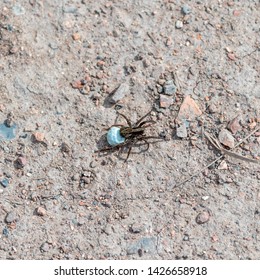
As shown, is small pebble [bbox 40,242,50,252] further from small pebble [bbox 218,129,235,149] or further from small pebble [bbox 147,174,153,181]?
small pebble [bbox 218,129,235,149]

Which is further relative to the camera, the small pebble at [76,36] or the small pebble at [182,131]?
the small pebble at [76,36]

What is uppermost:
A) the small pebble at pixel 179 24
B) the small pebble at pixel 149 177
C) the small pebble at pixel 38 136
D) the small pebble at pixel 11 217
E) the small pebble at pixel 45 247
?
Result: the small pebble at pixel 179 24

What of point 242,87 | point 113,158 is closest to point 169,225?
point 113,158

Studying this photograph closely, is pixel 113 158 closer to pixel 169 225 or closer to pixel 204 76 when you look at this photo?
pixel 169 225

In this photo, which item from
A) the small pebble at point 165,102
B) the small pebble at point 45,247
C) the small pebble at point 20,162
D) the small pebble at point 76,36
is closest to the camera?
the small pebble at point 45,247

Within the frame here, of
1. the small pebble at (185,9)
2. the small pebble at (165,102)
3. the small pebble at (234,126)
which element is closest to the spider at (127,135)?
the small pebble at (165,102)

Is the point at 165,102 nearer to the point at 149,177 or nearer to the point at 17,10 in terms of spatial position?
the point at 149,177

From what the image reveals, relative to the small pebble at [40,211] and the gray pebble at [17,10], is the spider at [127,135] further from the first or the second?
the gray pebble at [17,10]

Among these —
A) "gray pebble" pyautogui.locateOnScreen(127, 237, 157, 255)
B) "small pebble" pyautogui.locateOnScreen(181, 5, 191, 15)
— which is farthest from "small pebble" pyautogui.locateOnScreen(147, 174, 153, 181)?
"small pebble" pyautogui.locateOnScreen(181, 5, 191, 15)
